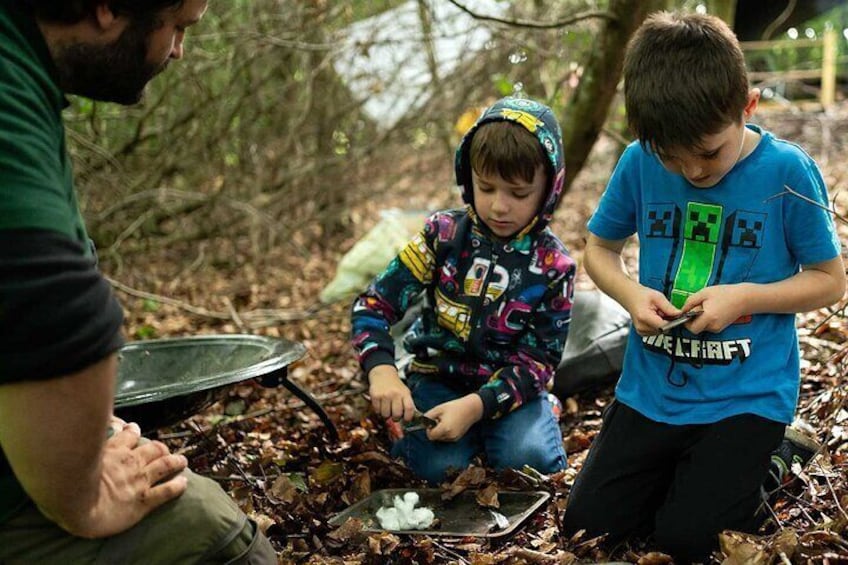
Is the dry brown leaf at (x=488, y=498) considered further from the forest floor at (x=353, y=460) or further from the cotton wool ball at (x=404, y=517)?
the cotton wool ball at (x=404, y=517)

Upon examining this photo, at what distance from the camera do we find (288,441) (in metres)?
3.79

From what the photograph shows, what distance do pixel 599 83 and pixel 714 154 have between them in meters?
2.13

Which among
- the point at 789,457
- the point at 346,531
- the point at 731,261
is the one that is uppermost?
the point at 731,261

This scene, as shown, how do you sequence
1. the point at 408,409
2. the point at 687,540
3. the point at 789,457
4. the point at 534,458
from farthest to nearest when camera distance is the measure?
the point at 534,458
the point at 408,409
the point at 789,457
the point at 687,540

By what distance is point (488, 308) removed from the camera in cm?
340

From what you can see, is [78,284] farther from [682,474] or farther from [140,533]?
[682,474]

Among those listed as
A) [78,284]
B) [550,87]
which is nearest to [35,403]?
[78,284]

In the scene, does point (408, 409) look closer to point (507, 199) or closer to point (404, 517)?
point (404, 517)

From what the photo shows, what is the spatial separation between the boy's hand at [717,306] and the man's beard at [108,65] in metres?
1.52

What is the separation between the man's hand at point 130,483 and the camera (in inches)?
70.8

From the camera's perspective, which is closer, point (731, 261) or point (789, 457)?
point (731, 261)

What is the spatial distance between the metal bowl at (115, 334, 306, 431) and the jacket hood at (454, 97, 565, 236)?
91 cm

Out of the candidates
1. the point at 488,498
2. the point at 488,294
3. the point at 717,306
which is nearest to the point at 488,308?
the point at 488,294

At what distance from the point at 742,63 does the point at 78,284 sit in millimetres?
1836
